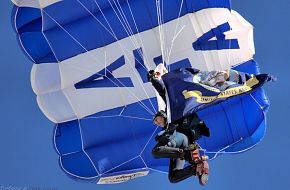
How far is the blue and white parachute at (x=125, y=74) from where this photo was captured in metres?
10.5

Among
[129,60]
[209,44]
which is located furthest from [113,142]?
[209,44]

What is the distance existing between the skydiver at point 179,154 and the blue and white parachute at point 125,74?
2118 mm

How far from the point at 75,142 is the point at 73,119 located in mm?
348

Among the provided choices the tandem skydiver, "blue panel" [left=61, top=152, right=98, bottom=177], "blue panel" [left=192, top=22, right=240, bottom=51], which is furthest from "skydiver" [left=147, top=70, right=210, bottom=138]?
"blue panel" [left=61, top=152, right=98, bottom=177]

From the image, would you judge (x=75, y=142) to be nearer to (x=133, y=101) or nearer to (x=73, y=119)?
(x=73, y=119)

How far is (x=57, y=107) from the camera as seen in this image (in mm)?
10656

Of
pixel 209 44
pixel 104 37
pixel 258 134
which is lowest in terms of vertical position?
pixel 258 134

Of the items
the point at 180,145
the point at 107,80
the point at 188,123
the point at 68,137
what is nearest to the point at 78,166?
the point at 68,137

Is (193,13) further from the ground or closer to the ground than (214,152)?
further from the ground

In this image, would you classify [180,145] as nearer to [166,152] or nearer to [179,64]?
[166,152]

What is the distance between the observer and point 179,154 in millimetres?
8148

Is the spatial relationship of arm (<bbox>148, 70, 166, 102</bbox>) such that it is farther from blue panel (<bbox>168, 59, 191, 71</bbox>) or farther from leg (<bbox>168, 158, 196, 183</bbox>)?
blue panel (<bbox>168, 59, 191, 71</bbox>)

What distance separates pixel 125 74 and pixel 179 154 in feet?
9.65

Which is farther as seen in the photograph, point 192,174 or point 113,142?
point 113,142
